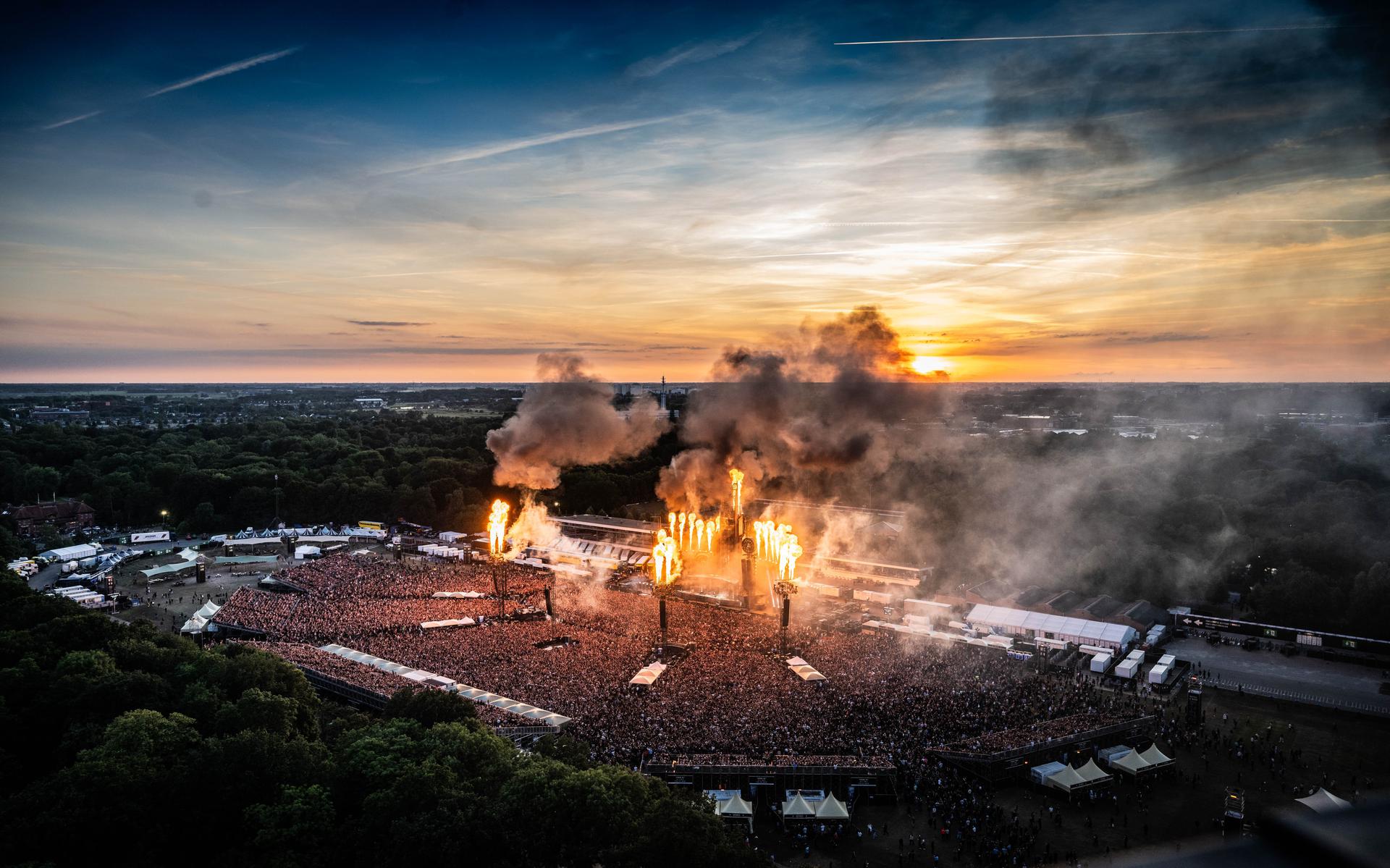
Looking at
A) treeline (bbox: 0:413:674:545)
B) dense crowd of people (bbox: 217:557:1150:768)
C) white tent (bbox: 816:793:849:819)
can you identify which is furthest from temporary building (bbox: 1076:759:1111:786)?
treeline (bbox: 0:413:674:545)

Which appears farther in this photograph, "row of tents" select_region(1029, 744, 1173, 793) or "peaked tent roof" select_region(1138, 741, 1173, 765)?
"peaked tent roof" select_region(1138, 741, 1173, 765)

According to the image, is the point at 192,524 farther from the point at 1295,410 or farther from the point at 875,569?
the point at 1295,410

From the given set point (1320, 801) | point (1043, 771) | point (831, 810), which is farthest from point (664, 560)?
point (1320, 801)

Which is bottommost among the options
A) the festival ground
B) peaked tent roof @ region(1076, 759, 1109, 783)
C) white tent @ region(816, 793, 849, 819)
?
the festival ground

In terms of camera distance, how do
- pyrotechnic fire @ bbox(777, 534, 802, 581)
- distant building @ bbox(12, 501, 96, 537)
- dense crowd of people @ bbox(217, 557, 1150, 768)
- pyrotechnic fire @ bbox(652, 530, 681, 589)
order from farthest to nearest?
distant building @ bbox(12, 501, 96, 537), pyrotechnic fire @ bbox(777, 534, 802, 581), pyrotechnic fire @ bbox(652, 530, 681, 589), dense crowd of people @ bbox(217, 557, 1150, 768)

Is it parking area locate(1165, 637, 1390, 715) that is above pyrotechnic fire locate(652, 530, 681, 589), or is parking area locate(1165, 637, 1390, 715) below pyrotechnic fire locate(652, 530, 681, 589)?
below

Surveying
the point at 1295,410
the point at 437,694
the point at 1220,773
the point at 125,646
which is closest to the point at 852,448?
the point at 1220,773

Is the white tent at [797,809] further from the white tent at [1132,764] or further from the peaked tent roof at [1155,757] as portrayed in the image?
the peaked tent roof at [1155,757]

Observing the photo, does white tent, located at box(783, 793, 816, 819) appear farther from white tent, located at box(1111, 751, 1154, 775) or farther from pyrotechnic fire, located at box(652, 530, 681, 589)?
pyrotechnic fire, located at box(652, 530, 681, 589)

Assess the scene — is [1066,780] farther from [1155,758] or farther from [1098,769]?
[1155,758]
